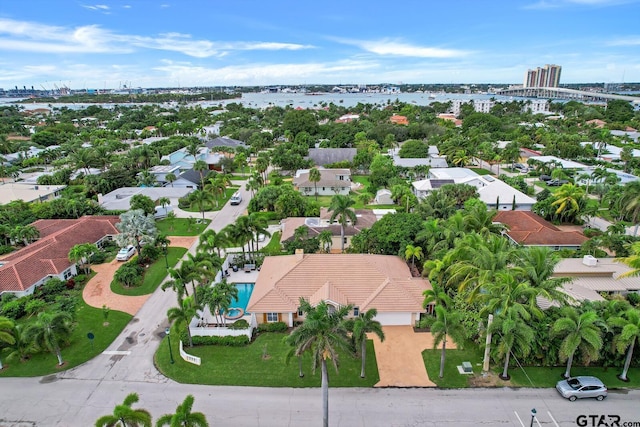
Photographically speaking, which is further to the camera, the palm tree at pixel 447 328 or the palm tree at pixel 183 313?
the palm tree at pixel 183 313

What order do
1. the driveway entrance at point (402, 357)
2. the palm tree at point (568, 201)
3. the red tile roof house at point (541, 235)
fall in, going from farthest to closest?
the palm tree at point (568, 201), the red tile roof house at point (541, 235), the driveway entrance at point (402, 357)

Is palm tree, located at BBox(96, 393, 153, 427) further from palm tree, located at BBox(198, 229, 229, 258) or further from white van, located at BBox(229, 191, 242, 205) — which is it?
white van, located at BBox(229, 191, 242, 205)

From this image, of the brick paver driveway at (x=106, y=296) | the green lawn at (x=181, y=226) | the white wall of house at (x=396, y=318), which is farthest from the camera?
the green lawn at (x=181, y=226)

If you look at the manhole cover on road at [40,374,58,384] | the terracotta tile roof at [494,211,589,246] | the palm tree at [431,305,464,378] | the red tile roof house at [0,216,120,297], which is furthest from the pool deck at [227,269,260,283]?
the terracotta tile roof at [494,211,589,246]

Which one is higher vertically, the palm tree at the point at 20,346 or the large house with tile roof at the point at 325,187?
the large house with tile roof at the point at 325,187

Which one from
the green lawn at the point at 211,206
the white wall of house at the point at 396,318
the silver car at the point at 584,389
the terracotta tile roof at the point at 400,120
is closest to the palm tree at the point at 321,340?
the white wall of house at the point at 396,318

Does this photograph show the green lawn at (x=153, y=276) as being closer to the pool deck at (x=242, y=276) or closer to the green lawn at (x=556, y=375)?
the pool deck at (x=242, y=276)

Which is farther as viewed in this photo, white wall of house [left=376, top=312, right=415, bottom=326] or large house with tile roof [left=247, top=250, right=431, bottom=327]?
white wall of house [left=376, top=312, right=415, bottom=326]

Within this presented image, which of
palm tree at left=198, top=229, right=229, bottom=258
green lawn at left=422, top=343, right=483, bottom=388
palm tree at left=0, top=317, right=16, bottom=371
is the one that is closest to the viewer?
green lawn at left=422, top=343, right=483, bottom=388
